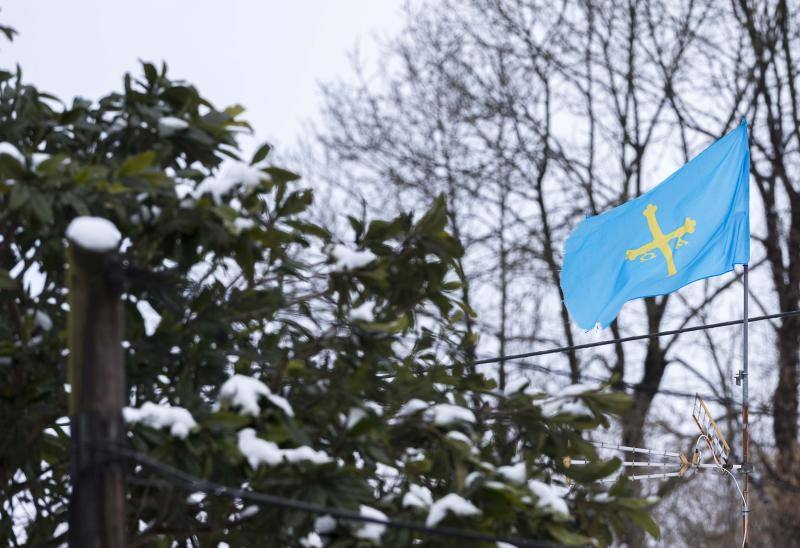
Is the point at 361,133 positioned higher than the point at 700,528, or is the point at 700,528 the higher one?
the point at 361,133

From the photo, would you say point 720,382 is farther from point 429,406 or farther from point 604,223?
point 429,406

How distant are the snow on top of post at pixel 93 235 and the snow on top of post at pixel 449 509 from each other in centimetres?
186

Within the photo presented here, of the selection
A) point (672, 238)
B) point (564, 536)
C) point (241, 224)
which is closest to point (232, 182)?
point (241, 224)

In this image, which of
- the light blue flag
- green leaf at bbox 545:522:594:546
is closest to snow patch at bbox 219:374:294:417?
green leaf at bbox 545:522:594:546

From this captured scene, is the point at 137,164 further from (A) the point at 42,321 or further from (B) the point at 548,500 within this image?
(B) the point at 548,500

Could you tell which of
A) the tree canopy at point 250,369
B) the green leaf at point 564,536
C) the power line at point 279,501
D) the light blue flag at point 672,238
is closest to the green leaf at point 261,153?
the tree canopy at point 250,369

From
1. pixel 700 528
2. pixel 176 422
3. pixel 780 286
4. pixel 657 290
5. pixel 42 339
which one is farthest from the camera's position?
pixel 700 528

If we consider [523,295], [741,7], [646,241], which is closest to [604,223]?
[646,241]

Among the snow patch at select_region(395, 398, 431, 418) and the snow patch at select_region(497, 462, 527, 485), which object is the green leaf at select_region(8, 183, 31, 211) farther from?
the snow patch at select_region(497, 462, 527, 485)

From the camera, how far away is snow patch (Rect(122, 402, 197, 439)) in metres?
6.24

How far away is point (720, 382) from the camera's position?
23219 millimetres

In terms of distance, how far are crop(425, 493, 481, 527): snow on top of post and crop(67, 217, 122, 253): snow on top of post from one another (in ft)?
6.10

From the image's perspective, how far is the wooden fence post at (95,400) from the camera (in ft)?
19.7

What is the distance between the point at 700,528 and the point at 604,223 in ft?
49.2
